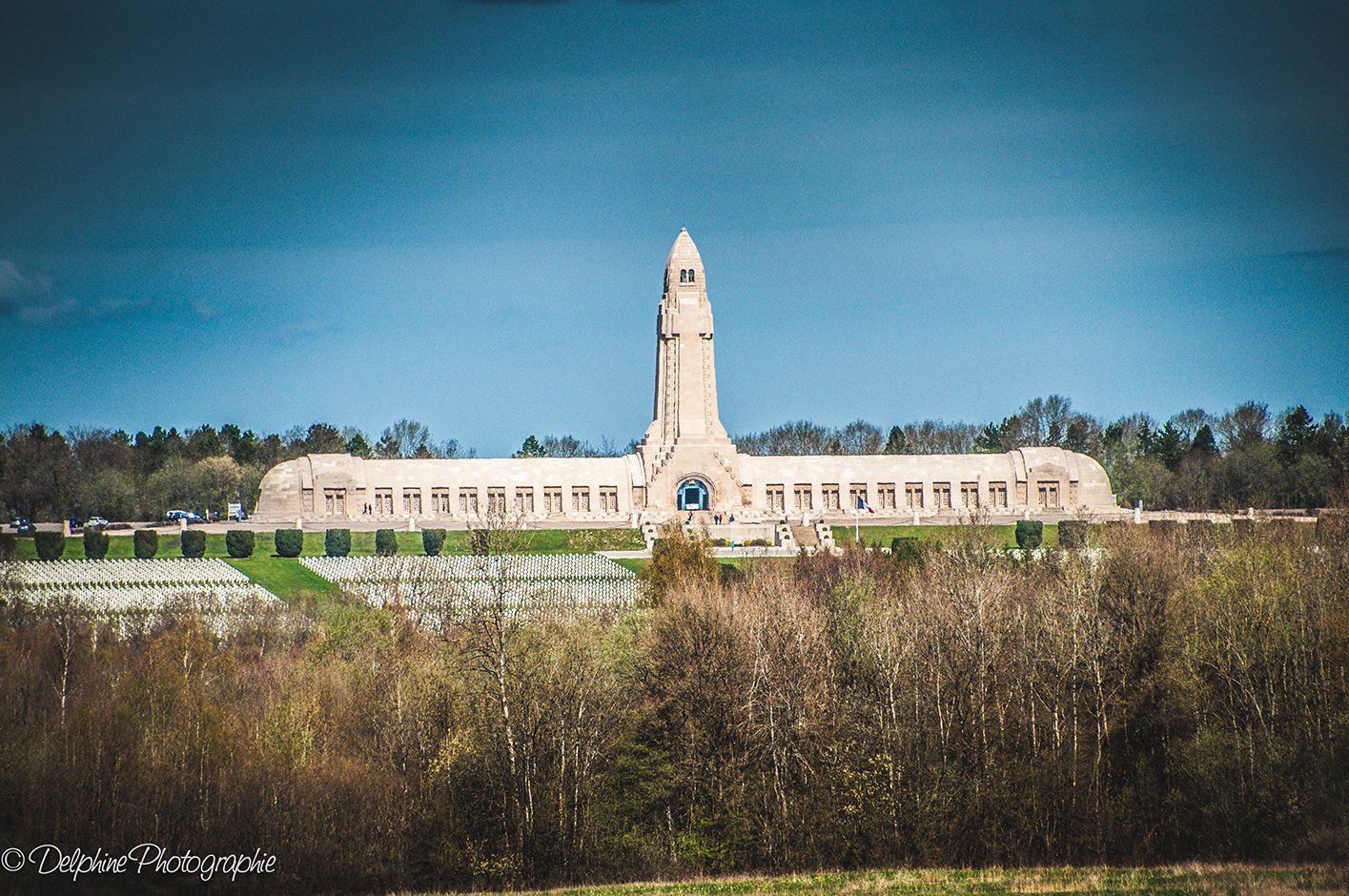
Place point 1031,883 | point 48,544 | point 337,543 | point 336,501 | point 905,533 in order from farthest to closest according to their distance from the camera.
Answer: point 336,501 → point 905,533 → point 337,543 → point 48,544 → point 1031,883

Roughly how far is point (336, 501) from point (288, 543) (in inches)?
498

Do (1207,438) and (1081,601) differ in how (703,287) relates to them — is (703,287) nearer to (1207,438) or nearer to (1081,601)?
(1207,438)

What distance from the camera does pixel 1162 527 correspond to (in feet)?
158

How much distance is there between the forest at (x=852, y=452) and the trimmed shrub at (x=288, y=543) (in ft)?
32.5

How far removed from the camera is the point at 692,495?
235ft

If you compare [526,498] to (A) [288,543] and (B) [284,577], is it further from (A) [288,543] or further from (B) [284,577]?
(B) [284,577]

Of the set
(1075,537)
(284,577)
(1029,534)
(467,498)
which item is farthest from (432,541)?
(1075,537)

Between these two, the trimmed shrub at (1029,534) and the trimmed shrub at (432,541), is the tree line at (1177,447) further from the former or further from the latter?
the trimmed shrub at (432,541)

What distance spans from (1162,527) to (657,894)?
3223cm

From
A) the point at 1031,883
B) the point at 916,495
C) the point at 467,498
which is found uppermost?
the point at 467,498

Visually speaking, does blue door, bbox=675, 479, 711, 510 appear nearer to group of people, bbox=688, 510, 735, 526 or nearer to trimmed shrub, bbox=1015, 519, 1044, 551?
group of people, bbox=688, 510, 735, 526

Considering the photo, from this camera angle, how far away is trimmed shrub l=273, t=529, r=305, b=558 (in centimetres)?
5678

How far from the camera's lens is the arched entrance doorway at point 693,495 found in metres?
69.4

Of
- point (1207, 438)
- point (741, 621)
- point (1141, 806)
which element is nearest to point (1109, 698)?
A: point (1141, 806)
